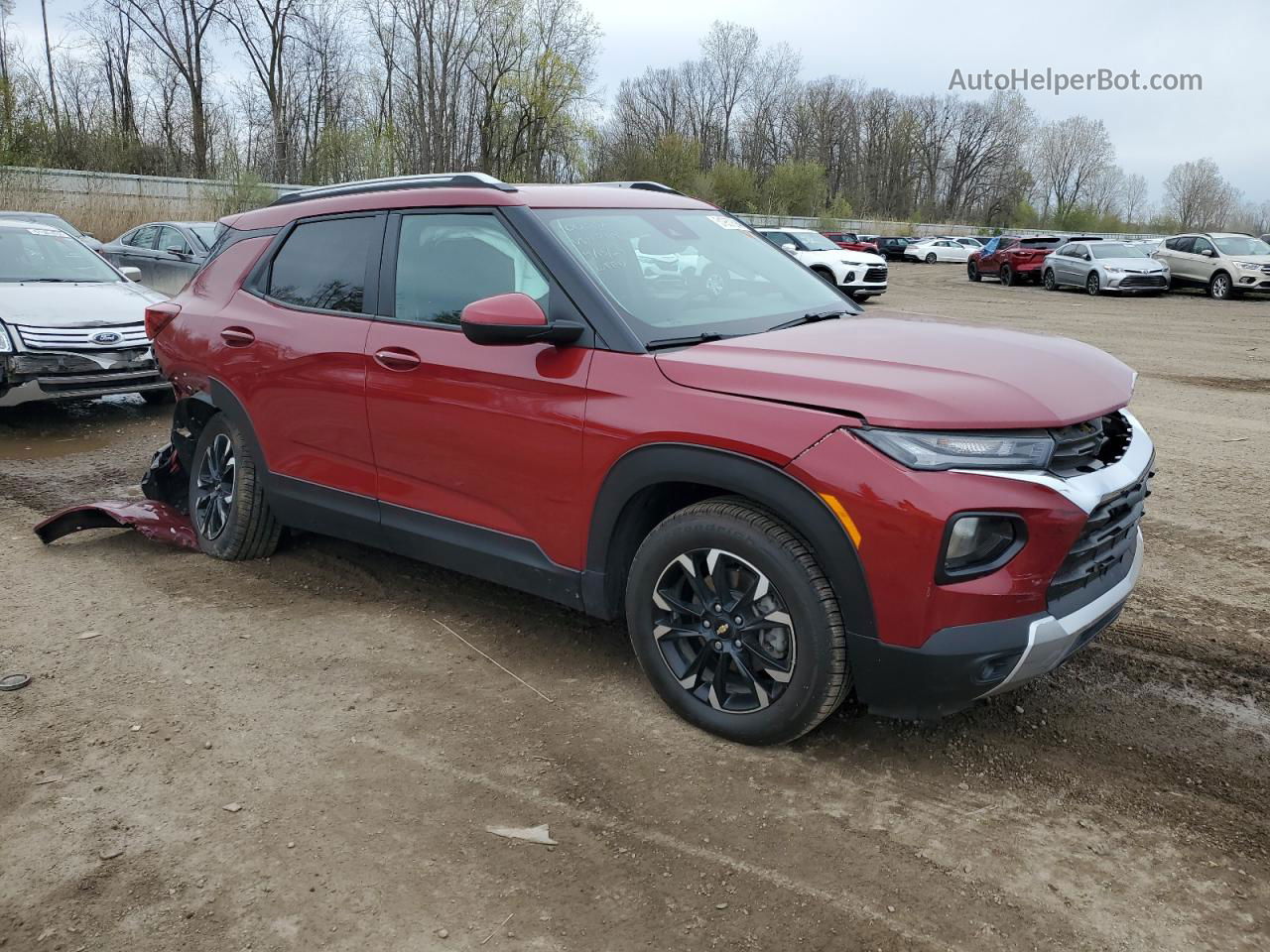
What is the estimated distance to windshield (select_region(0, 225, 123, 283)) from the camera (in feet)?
29.9

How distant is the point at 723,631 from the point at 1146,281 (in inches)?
1044

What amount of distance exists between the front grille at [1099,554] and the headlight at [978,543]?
0.67 feet

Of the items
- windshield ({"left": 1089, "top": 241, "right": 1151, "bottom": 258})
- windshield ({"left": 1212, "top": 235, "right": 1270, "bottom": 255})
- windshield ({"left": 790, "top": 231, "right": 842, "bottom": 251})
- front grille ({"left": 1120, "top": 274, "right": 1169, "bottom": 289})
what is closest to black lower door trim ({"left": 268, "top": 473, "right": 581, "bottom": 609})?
windshield ({"left": 790, "top": 231, "right": 842, "bottom": 251})

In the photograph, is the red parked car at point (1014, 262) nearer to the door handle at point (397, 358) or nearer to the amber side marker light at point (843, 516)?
the door handle at point (397, 358)

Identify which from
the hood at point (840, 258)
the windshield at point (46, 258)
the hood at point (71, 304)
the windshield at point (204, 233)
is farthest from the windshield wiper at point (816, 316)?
the hood at point (840, 258)

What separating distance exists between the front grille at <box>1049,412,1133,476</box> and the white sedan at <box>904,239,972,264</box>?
51.3 m

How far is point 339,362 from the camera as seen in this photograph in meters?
4.23

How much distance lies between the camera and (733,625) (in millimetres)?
3180

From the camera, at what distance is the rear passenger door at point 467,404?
3.53 m

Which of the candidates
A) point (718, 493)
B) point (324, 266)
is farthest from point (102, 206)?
point (718, 493)

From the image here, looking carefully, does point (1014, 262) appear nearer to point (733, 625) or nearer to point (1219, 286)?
point (1219, 286)

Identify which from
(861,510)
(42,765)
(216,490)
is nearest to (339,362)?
(216,490)

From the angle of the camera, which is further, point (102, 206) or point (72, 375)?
point (102, 206)

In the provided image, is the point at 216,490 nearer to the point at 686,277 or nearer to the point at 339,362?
the point at 339,362
